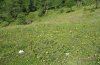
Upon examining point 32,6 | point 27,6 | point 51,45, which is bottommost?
point 32,6

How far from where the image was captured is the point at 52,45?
948 inches

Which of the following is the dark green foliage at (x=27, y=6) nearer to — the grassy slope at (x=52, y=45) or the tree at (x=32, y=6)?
the tree at (x=32, y=6)

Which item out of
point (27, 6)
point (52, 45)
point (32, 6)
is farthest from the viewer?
point (32, 6)

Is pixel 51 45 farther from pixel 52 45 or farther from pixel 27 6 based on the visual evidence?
pixel 27 6

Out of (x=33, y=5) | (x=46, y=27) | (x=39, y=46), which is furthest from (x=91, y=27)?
(x=33, y=5)

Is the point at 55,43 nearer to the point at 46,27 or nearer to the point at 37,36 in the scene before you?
the point at 37,36

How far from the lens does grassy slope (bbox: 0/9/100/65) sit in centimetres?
2028

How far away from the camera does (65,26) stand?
1271 inches

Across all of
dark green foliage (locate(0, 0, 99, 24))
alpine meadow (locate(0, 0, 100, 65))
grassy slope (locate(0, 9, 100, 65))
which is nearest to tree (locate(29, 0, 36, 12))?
dark green foliage (locate(0, 0, 99, 24))

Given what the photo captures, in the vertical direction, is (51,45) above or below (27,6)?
above

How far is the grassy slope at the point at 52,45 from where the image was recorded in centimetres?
2028

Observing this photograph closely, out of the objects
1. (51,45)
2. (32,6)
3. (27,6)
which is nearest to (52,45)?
(51,45)

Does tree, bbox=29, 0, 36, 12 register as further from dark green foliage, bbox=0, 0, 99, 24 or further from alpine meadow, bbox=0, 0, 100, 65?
alpine meadow, bbox=0, 0, 100, 65

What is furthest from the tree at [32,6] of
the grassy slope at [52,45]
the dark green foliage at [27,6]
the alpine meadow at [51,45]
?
the grassy slope at [52,45]
